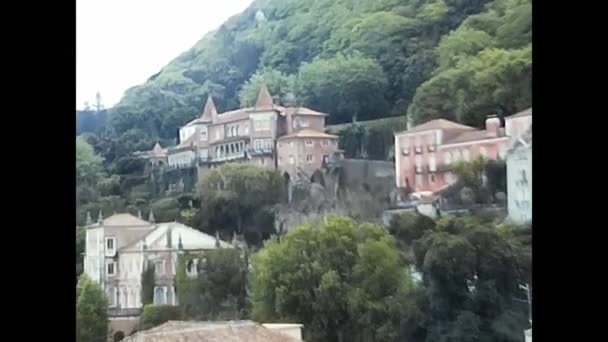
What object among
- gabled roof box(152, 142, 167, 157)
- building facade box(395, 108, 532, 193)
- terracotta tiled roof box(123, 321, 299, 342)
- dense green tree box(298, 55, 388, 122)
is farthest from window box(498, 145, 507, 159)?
gabled roof box(152, 142, 167, 157)

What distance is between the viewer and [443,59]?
136 cm

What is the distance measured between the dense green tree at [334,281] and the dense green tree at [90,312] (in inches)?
9.8

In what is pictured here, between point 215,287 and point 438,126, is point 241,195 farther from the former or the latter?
point 438,126

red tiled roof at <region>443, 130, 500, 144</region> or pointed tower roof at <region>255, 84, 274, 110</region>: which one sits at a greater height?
pointed tower roof at <region>255, 84, 274, 110</region>

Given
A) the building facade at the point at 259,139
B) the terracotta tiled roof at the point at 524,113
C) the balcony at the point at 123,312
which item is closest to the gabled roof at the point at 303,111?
the building facade at the point at 259,139

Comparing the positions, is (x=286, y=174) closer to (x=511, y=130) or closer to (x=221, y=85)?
(x=221, y=85)

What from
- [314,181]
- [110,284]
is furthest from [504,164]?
[110,284]

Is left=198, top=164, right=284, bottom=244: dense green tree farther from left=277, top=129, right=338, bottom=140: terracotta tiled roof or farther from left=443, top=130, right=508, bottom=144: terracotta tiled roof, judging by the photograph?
left=443, top=130, right=508, bottom=144: terracotta tiled roof

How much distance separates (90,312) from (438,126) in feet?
2.16

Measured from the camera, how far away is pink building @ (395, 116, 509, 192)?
1.35m

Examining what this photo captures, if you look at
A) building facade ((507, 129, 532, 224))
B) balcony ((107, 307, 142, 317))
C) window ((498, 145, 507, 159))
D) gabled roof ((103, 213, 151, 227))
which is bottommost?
balcony ((107, 307, 142, 317))

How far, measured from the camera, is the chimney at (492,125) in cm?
134

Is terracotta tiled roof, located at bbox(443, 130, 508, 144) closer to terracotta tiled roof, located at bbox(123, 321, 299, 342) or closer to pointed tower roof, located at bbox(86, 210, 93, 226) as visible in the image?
terracotta tiled roof, located at bbox(123, 321, 299, 342)
